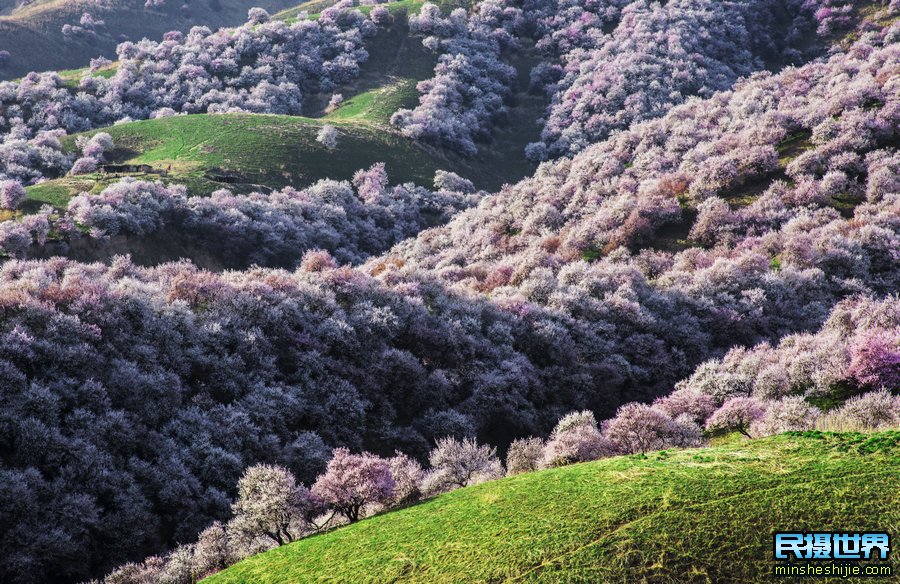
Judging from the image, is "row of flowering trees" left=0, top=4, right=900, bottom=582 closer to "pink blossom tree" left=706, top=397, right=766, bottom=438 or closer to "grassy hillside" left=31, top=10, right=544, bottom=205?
"pink blossom tree" left=706, top=397, right=766, bottom=438

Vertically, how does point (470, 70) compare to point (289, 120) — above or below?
above

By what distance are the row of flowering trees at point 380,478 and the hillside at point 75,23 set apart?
5995 inches

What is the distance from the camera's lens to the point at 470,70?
365ft

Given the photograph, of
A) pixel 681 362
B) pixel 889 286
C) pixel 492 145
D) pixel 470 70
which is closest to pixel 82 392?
pixel 681 362

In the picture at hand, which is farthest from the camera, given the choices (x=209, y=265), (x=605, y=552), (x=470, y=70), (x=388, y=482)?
(x=470, y=70)

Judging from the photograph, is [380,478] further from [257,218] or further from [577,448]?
[257,218]

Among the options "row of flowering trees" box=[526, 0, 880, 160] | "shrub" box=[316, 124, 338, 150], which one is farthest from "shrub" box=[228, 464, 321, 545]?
"row of flowering trees" box=[526, 0, 880, 160]

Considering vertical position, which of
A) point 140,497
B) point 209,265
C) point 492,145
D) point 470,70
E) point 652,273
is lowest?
point 140,497

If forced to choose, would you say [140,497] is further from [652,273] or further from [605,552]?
[652,273]

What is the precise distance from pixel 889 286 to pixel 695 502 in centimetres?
3183

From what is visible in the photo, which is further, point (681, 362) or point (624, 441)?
point (681, 362)

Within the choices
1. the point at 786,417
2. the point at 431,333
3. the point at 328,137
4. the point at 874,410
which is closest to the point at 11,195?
the point at 328,137

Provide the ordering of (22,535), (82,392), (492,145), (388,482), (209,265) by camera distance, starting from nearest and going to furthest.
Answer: (388,482) → (22,535) → (82,392) → (209,265) → (492,145)

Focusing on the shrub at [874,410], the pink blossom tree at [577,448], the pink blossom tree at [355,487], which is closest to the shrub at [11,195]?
the pink blossom tree at [355,487]
